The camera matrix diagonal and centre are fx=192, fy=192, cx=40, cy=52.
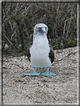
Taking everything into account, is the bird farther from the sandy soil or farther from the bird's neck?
the sandy soil

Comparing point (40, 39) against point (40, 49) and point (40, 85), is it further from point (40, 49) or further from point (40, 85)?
point (40, 85)

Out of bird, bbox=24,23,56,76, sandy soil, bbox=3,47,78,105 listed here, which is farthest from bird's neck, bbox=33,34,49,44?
sandy soil, bbox=3,47,78,105

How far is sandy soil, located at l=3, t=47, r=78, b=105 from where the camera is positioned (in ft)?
10.0

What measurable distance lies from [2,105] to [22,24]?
4.23 meters

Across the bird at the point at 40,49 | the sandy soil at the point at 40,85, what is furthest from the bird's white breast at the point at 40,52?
the sandy soil at the point at 40,85

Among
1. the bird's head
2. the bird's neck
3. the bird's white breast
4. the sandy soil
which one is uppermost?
the bird's head

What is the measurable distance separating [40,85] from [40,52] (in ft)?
2.24

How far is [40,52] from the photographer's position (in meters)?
3.92

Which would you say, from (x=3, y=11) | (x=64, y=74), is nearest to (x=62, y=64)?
(x=64, y=74)

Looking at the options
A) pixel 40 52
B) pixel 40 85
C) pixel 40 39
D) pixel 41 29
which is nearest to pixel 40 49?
pixel 40 52

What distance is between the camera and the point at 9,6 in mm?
5891

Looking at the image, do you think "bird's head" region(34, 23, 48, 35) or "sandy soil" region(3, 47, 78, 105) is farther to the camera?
"bird's head" region(34, 23, 48, 35)

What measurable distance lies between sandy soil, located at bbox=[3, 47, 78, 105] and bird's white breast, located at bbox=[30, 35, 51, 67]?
13.7 inches

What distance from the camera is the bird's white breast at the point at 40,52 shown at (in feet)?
12.9
